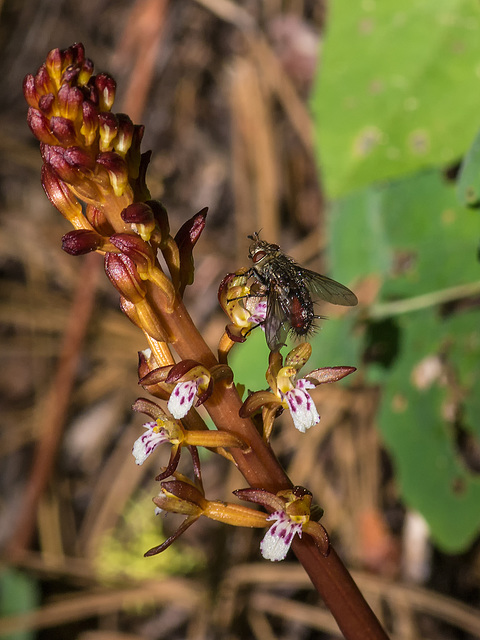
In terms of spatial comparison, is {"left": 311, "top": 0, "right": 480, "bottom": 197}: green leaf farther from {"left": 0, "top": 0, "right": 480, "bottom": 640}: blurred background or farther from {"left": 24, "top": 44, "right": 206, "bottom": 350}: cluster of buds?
Answer: {"left": 24, "top": 44, "right": 206, "bottom": 350}: cluster of buds

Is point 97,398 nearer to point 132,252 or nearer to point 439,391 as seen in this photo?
point 439,391

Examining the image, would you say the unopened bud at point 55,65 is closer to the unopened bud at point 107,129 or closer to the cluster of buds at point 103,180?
the cluster of buds at point 103,180

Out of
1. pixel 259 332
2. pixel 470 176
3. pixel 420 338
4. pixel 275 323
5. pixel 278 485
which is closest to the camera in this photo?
pixel 278 485

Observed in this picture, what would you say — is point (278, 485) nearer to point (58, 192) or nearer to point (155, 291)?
point (155, 291)

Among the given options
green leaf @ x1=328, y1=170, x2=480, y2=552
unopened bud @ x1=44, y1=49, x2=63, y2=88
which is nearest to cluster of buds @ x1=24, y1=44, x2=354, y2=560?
unopened bud @ x1=44, y1=49, x2=63, y2=88

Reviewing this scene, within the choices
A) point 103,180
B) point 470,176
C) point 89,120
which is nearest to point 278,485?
point 103,180

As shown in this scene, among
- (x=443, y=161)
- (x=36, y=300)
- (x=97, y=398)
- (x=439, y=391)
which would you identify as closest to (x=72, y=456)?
(x=97, y=398)
